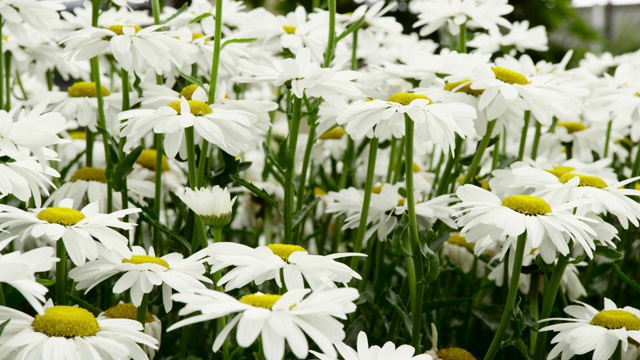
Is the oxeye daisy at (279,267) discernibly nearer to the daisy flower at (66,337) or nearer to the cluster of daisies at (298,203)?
the cluster of daisies at (298,203)

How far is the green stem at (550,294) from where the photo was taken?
1.24 metres

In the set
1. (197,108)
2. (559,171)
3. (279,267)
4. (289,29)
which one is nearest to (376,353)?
(279,267)

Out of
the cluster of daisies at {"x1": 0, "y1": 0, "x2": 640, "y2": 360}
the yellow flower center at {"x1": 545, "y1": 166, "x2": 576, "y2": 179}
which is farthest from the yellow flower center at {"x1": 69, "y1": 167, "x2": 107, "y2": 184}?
the yellow flower center at {"x1": 545, "y1": 166, "x2": 576, "y2": 179}

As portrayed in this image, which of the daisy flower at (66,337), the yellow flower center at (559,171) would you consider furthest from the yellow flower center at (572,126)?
the daisy flower at (66,337)

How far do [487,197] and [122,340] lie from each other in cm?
60

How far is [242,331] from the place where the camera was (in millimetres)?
796

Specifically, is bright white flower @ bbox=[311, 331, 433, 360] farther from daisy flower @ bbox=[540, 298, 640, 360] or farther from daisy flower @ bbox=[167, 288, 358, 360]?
daisy flower @ bbox=[540, 298, 640, 360]

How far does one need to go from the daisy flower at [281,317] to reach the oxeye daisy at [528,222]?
36 centimetres

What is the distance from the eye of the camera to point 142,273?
1083 mm

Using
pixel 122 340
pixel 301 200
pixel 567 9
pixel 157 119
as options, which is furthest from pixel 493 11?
pixel 567 9

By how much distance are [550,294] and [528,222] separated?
0.21m

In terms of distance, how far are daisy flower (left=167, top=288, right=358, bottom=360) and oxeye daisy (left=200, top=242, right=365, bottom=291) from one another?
93 mm

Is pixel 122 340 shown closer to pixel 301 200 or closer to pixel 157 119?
pixel 157 119

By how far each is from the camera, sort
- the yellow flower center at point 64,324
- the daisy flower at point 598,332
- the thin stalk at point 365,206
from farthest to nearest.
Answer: the thin stalk at point 365,206, the daisy flower at point 598,332, the yellow flower center at point 64,324
